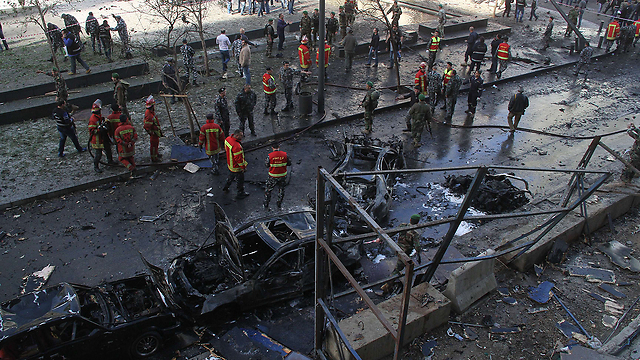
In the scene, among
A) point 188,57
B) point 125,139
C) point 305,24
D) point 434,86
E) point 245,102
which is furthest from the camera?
point 305,24

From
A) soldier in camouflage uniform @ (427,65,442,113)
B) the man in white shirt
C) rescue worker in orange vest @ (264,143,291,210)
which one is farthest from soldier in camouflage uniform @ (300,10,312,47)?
rescue worker in orange vest @ (264,143,291,210)

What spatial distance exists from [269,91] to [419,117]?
4651 millimetres

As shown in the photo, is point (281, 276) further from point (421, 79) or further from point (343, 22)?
point (343, 22)

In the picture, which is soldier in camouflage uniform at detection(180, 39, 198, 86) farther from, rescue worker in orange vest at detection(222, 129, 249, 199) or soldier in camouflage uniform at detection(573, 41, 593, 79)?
soldier in camouflage uniform at detection(573, 41, 593, 79)

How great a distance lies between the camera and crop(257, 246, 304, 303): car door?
24.5ft

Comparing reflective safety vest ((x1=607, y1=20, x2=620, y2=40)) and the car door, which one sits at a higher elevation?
reflective safety vest ((x1=607, y1=20, x2=620, y2=40))

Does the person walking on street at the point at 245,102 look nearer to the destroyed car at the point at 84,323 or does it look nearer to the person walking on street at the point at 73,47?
the destroyed car at the point at 84,323

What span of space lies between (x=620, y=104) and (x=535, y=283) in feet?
43.0

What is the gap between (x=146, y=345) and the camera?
22.5 ft

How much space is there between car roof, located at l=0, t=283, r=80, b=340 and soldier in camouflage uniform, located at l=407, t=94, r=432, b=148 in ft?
31.8

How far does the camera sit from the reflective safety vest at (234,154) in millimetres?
10102

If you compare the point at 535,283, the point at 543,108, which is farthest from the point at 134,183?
the point at 543,108

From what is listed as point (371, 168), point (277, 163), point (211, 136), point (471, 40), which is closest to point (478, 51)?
point (471, 40)

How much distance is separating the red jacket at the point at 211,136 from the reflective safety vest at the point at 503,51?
12.3 m
